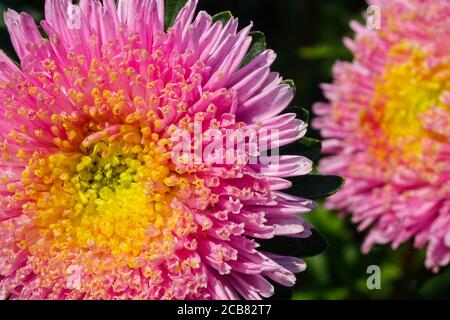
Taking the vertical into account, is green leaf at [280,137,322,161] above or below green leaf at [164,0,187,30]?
below

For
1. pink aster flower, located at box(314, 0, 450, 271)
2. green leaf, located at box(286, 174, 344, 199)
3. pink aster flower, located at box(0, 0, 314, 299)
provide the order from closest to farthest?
pink aster flower, located at box(0, 0, 314, 299) < green leaf, located at box(286, 174, 344, 199) < pink aster flower, located at box(314, 0, 450, 271)

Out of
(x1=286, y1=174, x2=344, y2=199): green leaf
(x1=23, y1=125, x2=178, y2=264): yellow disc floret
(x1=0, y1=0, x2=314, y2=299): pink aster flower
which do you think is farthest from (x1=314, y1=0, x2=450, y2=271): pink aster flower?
(x1=23, y1=125, x2=178, y2=264): yellow disc floret

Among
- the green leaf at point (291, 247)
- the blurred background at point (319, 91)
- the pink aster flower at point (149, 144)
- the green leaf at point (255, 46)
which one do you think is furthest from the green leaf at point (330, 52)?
the green leaf at point (291, 247)

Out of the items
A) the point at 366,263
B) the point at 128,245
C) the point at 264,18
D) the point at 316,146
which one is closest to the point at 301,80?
the point at 264,18

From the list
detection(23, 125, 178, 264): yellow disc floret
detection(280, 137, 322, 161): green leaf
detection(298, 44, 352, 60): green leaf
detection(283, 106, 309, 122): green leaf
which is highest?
detection(298, 44, 352, 60): green leaf

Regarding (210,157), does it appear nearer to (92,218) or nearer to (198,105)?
(198,105)

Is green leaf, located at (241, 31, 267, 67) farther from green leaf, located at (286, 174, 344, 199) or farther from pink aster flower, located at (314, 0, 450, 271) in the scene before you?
pink aster flower, located at (314, 0, 450, 271)
